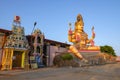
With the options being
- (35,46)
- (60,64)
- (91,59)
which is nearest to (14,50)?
(35,46)

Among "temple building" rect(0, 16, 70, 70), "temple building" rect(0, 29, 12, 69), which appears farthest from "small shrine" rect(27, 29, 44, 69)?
"temple building" rect(0, 29, 12, 69)

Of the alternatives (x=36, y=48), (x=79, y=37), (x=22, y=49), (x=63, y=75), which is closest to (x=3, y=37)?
(x=22, y=49)

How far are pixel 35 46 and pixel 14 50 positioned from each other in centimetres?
433

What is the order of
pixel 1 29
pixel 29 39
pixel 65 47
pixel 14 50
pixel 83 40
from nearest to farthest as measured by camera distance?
pixel 1 29
pixel 14 50
pixel 29 39
pixel 65 47
pixel 83 40

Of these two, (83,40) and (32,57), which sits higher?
(83,40)

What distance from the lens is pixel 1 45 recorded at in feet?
75.5

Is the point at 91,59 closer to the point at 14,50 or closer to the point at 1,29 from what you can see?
the point at 14,50

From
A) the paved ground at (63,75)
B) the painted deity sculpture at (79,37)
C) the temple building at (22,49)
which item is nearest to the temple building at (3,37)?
the temple building at (22,49)

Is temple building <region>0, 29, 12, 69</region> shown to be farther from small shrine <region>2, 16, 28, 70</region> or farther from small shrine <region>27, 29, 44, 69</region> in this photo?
small shrine <region>27, 29, 44, 69</region>

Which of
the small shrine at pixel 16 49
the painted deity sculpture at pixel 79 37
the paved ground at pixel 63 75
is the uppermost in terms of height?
the painted deity sculpture at pixel 79 37

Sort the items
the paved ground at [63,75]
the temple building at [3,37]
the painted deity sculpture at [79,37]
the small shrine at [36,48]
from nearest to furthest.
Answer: the paved ground at [63,75], the temple building at [3,37], the small shrine at [36,48], the painted deity sculpture at [79,37]

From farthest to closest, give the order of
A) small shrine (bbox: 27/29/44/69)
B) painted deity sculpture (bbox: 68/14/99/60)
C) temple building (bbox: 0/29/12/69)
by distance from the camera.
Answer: painted deity sculpture (bbox: 68/14/99/60) < small shrine (bbox: 27/29/44/69) < temple building (bbox: 0/29/12/69)

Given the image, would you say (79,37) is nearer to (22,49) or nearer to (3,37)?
(22,49)

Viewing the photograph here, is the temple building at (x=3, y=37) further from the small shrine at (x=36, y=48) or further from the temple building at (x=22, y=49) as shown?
the small shrine at (x=36, y=48)
